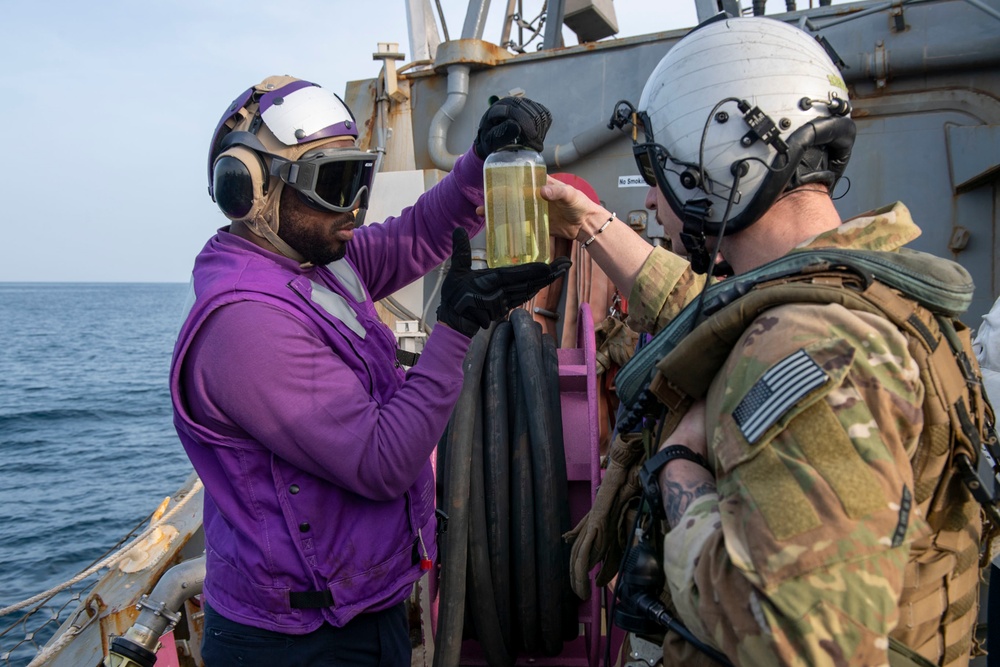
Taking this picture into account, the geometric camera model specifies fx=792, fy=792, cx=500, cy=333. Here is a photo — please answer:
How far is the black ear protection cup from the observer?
2.26 metres

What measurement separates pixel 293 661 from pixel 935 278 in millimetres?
1881

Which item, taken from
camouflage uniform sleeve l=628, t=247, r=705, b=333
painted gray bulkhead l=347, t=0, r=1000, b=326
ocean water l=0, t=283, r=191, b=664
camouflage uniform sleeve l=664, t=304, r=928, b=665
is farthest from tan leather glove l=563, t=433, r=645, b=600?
painted gray bulkhead l=347, t=0, r=1000, b=326

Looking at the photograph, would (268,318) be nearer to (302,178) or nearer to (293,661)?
(302,178)

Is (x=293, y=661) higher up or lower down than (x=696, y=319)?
lower down

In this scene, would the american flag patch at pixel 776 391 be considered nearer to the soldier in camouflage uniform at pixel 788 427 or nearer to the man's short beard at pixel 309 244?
the soldier in camouflage uniform at pixel 788 427

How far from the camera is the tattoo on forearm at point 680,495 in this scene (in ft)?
4.68

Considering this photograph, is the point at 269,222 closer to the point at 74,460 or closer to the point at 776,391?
the point at 776,391

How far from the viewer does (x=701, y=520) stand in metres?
1.36

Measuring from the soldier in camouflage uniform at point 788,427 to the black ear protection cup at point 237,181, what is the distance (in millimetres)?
1108

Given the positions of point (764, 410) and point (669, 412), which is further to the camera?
point (669, 412)

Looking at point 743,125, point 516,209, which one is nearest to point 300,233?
point 516,209

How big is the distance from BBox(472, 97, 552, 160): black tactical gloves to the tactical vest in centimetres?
115

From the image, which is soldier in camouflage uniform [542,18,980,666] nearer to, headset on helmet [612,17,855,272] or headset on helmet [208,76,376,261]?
headset on helmet [612,17,855,272]

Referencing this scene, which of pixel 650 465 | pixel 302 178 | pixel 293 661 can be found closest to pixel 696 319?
pixel 650 465
